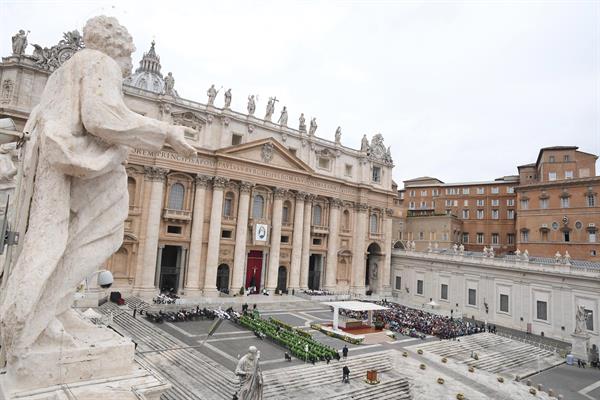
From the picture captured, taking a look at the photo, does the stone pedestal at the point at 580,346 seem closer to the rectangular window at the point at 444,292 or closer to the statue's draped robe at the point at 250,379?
the rectangular window at the point at 444,292

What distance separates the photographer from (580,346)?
25328 millimetres

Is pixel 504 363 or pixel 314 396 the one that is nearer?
pixel 314 396

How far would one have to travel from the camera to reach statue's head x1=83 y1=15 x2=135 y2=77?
4.23 m

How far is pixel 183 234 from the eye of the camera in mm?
32594

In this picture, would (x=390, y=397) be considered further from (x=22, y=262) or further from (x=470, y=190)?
(x=470, y=190)

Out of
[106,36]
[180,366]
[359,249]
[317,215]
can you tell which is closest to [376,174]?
[359,249]

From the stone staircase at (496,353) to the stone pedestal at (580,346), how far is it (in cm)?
123

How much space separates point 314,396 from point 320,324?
11.6 metres

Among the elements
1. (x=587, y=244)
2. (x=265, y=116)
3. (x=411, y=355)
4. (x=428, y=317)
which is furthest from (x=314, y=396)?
Answer: (x=587, y=244)

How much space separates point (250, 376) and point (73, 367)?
6.66 metres

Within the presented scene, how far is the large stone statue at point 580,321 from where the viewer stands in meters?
26.2

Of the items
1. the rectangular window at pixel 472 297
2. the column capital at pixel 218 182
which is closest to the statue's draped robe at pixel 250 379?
the column capital at pixel 218 182

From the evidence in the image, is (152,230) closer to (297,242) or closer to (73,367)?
(297,242)

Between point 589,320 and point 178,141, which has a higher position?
point 178,141
